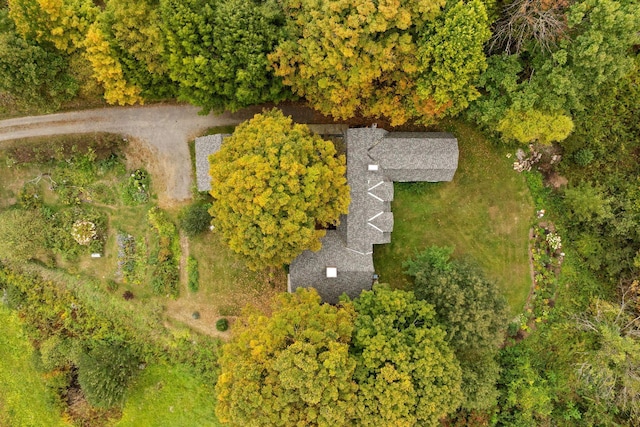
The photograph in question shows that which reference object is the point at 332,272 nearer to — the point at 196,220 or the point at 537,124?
the point at 196,220

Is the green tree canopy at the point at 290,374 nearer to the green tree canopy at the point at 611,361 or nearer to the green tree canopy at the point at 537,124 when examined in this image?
the green tree canopy at the point at 537,124

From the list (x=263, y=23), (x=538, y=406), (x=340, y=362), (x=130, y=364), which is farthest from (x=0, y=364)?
(x=538, y=406)

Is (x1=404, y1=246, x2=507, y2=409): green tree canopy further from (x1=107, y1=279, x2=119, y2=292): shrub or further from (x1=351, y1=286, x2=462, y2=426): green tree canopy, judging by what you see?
(x1=107, y1=279, x2=119, y2=292): shrub

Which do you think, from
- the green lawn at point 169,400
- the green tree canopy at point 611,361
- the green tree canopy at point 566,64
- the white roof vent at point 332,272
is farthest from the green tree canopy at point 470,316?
the green lawn at point 169,400

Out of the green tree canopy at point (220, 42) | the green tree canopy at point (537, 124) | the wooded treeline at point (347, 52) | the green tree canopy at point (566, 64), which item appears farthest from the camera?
the green tree canopy at point (537, 124)

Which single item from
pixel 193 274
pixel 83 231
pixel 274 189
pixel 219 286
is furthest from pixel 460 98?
pixel 83 231

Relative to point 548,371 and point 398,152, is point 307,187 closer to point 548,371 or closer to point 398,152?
point 398,152
